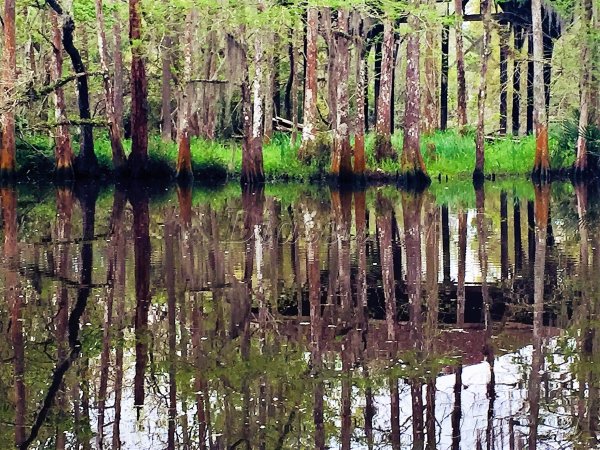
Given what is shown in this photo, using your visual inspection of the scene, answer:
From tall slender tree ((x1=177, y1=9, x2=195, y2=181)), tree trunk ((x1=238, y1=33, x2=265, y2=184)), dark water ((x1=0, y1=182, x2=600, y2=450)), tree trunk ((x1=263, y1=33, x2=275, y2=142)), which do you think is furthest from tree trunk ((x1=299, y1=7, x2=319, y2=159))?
dark water ((x1=0, y1=182, x2=600, y2=450))

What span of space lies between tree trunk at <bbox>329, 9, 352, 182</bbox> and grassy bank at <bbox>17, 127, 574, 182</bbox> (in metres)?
1.90

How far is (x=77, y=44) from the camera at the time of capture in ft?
136

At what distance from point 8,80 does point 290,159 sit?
337 inches

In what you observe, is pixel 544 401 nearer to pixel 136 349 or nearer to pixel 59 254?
pixel 136 349

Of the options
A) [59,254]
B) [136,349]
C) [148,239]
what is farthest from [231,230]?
[136,349]

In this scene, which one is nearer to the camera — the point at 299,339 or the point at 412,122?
the point at 299,339

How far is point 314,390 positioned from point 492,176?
92.5 ft

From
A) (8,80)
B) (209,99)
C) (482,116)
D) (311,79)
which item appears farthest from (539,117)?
(8,80)

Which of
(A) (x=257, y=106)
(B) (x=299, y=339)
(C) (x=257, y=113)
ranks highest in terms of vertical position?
(A) (x=257, y=106)

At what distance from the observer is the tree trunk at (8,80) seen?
1136 inches

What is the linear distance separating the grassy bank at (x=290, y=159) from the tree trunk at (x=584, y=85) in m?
1.66

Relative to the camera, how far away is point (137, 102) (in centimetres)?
2922

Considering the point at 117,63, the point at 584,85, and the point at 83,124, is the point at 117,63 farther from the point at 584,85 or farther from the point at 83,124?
the point at 584,85

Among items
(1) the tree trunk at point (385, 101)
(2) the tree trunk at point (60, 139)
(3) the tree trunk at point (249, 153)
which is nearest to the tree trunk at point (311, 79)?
(3) the tree trunk at point (249, 153)
